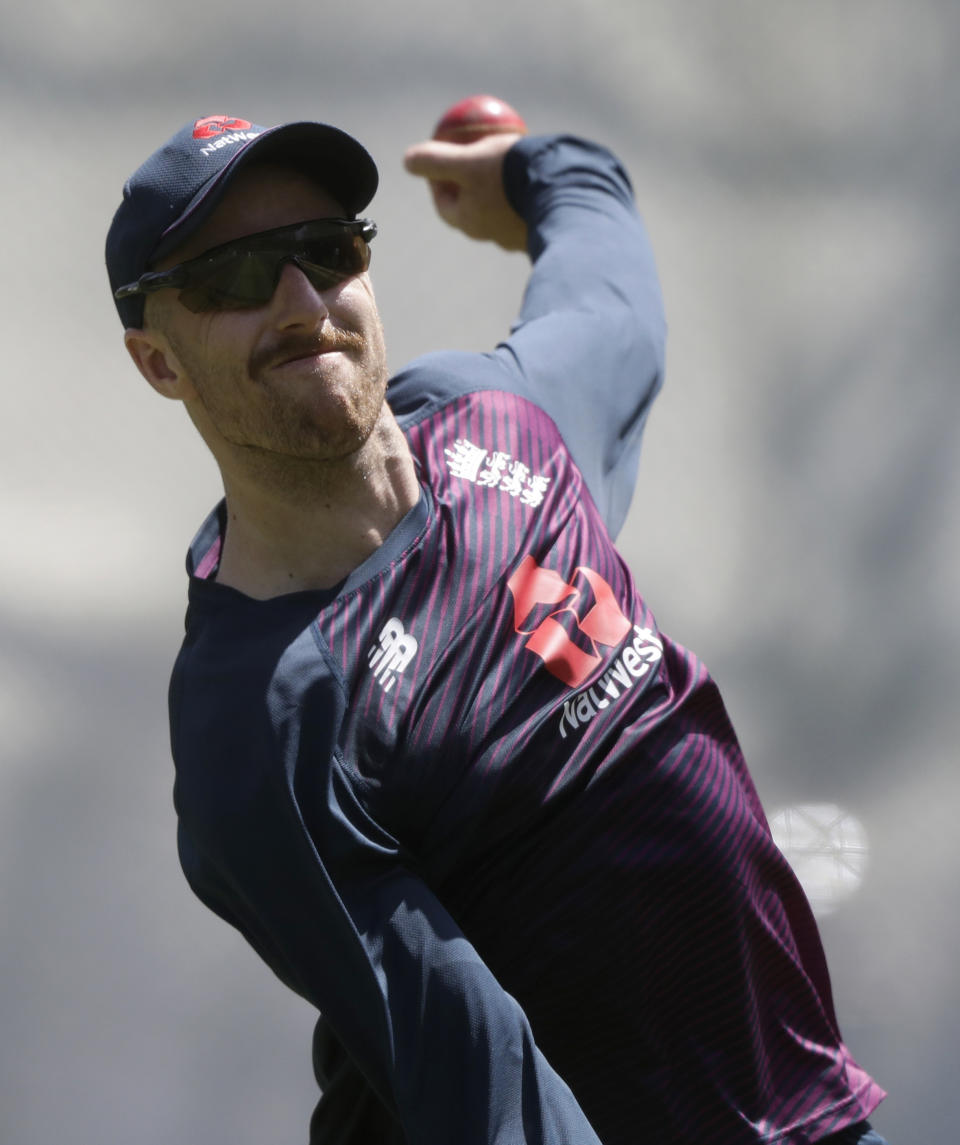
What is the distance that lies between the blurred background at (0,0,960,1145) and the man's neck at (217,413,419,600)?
98cm

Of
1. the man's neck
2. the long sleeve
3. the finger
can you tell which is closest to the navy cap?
the man's neck

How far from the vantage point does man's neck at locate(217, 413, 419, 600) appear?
85 centimetres

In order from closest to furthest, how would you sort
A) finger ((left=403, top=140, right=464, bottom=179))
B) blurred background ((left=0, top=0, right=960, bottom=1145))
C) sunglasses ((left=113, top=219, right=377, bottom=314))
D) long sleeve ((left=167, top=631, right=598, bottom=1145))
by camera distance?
1. long sleeve ((left=167, top=631, right=598, bottom=1145))
2. sunglasses ((left=113, top=219, right=377, bottom=314))
3. finger ((left=403, top=140, right=464, bottom=179))
4. blurred background ((left=0, top=0, right=960, bottom=1145))

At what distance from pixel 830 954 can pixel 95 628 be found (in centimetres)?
103

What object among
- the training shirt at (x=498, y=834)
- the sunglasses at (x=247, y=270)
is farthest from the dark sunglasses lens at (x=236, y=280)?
the training shirt at (x=498, y=834)

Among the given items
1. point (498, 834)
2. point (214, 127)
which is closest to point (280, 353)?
point (214, 127)

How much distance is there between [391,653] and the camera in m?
0.82

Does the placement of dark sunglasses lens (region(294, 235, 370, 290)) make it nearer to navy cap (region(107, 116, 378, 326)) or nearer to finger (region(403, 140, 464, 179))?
navy cap (region(107, 116, 378, 326))

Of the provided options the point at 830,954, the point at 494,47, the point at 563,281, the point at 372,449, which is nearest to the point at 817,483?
the point at 830,954

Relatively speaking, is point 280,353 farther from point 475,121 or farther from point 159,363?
point 475,121

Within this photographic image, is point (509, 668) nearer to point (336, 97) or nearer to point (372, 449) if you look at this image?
point (372, 449)

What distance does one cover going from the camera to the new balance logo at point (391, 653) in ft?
2.65

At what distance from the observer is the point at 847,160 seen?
209 centimetres

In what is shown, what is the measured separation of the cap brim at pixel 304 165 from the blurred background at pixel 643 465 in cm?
105
